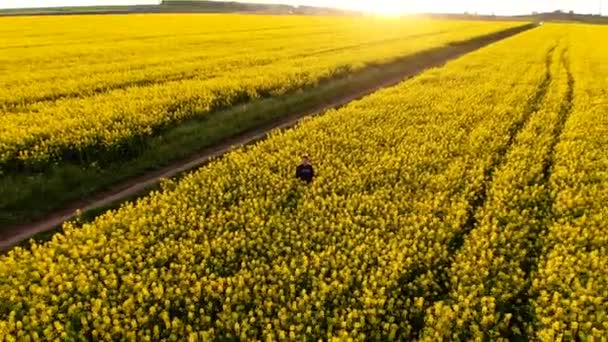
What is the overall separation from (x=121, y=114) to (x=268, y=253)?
13.0m

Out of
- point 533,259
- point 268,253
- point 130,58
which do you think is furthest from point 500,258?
point 130,58

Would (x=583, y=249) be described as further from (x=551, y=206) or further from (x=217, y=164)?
(x=217, y=164)

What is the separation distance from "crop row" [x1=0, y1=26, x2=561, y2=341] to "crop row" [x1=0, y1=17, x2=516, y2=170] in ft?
13.1

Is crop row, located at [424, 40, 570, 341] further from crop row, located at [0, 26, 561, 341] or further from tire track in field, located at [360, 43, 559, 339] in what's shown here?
crop row, located at [0, 26, 561, 341]

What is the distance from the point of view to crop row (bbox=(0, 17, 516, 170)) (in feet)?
60.3

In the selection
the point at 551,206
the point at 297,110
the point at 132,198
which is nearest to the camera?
the point at 551,206

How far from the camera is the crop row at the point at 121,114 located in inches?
724

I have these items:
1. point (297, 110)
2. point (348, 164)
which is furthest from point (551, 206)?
point (297, 110)

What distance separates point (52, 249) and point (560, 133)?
18196mm

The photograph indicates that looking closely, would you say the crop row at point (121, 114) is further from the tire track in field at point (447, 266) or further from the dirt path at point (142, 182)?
→ the tire track in field at point (447, 266)

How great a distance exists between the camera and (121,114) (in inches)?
876

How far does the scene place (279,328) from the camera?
29.4 ft

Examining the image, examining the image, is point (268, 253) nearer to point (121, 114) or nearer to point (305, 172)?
point (305, 172)

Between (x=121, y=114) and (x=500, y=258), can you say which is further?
(x=121, y=114)
